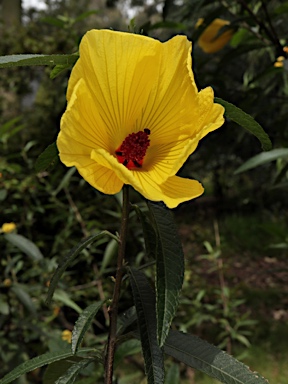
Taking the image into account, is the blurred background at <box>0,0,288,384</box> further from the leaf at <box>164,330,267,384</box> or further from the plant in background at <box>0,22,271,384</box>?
the leaf at <box>164,330,267,384</box>

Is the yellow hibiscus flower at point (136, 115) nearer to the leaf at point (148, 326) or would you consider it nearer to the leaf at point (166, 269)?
the leaf at point (166, 269)

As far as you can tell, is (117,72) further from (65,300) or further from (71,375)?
(65,300)

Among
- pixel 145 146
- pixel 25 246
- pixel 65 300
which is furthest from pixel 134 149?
pixel 65 300

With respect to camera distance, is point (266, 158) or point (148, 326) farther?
point (266, 158)

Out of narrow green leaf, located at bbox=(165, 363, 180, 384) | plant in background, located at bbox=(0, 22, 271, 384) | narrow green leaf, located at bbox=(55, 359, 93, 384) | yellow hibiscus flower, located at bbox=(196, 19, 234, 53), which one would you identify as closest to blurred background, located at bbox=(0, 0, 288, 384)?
yellow hibiscus flower, located at bbox=(196, 19, 234, 53)

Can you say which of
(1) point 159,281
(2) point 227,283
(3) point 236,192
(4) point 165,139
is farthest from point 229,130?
(3) point 236,192

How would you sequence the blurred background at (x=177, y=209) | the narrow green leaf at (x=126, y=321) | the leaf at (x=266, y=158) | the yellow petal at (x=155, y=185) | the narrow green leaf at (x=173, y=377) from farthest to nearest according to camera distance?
1. the blurred background at (x=177, y=209)
2. the leaf at (x=266, y=158)
3. the narrow green leaf at (x=173, y=377)
4. the narrow green leaf at (x=126, y=321)
5. the yellow petal at (x=155, y=185)

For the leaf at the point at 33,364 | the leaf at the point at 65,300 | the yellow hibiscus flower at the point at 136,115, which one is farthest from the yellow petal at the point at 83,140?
the leaf at the point at 65,300
